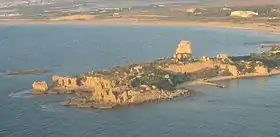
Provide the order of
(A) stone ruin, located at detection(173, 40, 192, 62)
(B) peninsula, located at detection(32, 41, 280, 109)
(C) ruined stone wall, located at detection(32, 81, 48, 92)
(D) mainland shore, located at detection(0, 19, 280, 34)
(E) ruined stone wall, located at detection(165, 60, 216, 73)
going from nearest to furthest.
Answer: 1. (B) peninsula, located at detection(32, 41, 280, 109)
2. (C) ruined stone wall, located at detection(32, 81, 48, 92)
3. (E) ruined stone wall, located at detection(165, 60, 216, 73)
4. (A) stone ruin, located at detection(173, 40, 192, 62)
5. (D) mainland shore, located at detection(0, 19, 280, 34)

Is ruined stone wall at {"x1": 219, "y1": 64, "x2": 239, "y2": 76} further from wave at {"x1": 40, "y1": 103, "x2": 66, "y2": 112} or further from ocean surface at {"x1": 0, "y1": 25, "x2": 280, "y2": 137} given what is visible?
wave at {"x1": 40, "y1": 103, "x2": 66, "y2": 112}

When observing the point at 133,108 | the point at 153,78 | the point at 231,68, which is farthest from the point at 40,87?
the point at 231,68

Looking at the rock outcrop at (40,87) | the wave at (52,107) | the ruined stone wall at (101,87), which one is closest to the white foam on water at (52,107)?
the wave at (52,107)

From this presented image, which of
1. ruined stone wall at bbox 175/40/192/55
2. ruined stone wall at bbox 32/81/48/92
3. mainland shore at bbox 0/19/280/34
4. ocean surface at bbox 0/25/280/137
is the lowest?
ocean surface at bbox 0/25/280/137

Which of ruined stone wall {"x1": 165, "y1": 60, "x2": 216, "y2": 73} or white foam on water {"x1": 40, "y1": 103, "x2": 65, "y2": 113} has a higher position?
ruined stone wall {"x1": 165, "y1": 60, "x2": 216, "y2": 73}

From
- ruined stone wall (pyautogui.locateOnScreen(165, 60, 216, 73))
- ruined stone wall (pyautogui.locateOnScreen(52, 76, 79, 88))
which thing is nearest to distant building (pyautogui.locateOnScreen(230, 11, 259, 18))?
ruined stone wall (pyautogui.locateOnScreen(165, 60, 216, 73))

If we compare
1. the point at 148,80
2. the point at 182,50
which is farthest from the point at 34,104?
the point at 182,50

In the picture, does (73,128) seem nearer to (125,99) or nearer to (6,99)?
(125,99)
